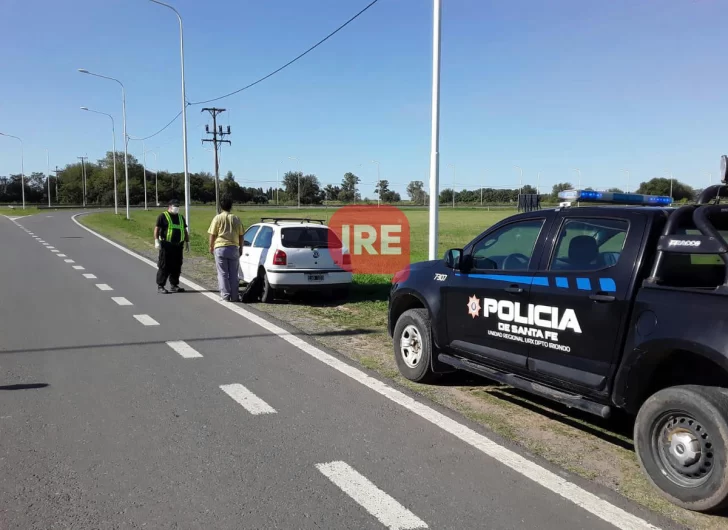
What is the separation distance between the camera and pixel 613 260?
4.24 meters

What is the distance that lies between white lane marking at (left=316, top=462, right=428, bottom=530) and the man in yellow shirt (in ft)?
23.4

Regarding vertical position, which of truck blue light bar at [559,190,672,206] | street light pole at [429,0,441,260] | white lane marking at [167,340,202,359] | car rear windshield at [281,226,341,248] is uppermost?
street light pole at [429,0,441,260]

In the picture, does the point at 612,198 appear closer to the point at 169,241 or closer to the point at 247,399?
the point at 247,399

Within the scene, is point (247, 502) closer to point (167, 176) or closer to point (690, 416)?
point (690, 416)

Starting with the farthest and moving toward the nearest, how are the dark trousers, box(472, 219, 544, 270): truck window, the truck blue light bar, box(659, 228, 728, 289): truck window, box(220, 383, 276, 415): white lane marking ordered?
the dark trousers, box(220, 383, 276, 415): white lane marking, box(472, 219, 544, 270): truck window, the truck blue light bar, box(659, 228, 728, 289): truck window

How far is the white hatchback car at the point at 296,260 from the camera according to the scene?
10.3 metres

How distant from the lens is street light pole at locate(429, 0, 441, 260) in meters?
9.55

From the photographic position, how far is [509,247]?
17.4 feet

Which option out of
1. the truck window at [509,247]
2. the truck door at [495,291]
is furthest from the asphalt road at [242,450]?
the truck window at [509,247]

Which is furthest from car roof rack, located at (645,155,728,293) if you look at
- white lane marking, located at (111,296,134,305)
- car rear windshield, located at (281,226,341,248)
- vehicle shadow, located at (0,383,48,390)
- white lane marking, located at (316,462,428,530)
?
white lane marking, located at (111,296,134,305)

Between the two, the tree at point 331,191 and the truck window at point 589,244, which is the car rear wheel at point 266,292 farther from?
the tree at point 331,191

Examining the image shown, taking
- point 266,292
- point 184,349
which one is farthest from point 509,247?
point 266,292

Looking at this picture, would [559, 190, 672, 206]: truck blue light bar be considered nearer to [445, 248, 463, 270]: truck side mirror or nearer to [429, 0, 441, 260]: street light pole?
[445, 248, 463, 270]: truck side mirror

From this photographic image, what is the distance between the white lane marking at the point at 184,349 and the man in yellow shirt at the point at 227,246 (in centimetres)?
327
